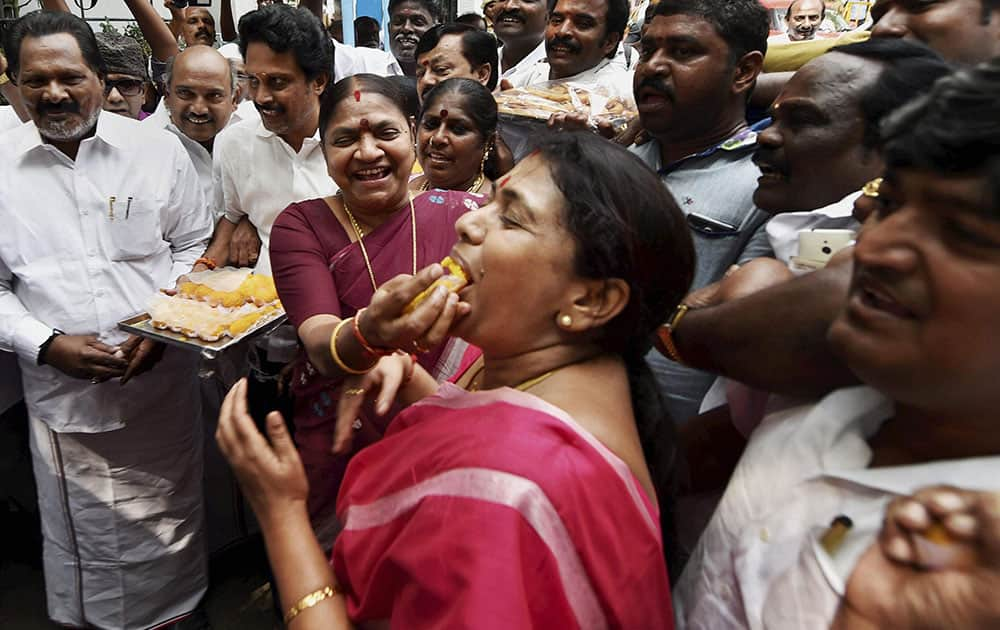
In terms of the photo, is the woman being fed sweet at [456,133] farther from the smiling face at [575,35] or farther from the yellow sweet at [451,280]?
the yellow sweet at [451,280]

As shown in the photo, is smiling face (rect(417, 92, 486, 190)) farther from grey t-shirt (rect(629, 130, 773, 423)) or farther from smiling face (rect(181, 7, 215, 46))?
smiling face (rect(181, 7, 215, 46))

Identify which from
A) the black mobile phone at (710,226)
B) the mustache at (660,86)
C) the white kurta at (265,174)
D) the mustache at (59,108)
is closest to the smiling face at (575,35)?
the mustache at (660,86)

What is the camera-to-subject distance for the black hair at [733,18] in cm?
221

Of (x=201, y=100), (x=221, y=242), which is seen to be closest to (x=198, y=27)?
(x=201, y=100)

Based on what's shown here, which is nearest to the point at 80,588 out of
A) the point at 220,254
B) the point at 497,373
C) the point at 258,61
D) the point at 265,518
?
the point at 220,254

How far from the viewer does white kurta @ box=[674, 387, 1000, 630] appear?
0.79 meters

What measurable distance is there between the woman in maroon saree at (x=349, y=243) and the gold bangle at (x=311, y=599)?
843 mm

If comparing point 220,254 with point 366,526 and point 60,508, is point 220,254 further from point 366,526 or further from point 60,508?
point 366,526

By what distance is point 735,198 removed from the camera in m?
2.05

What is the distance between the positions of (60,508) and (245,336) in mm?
1419

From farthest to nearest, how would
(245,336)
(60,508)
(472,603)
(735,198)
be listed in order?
(60,508) < (245,336) < (735,198) < (472,603)

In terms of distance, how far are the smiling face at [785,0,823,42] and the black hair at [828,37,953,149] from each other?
485cm

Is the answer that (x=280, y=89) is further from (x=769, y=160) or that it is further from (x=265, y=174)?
(x=769, y=160)

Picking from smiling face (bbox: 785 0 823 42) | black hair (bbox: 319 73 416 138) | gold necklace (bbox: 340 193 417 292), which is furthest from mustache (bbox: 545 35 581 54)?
smiling face (bbox: 785 0 823 42)
